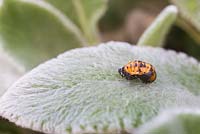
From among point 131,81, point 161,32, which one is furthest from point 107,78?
point 161,32

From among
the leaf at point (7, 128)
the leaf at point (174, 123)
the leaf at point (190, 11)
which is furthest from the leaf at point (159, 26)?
the leaf at point (174, 123)

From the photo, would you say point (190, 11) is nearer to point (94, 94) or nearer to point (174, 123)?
point (94, 94)

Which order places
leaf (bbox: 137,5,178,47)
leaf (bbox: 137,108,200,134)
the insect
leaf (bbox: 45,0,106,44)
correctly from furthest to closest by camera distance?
leaf (bbox: 45,0,106,44) < leaf (bbox: 137,5,178,47) < the insect < leaf (bbox: 137,108,200,134)

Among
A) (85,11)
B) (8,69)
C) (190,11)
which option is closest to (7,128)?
(8,69)

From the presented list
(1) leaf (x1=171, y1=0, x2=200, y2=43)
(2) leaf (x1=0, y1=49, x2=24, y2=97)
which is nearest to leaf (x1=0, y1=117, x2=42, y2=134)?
(2) leaf (x1=0, y1=49, x2=24, y2=97)

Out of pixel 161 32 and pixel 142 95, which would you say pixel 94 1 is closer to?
pixel 161 32

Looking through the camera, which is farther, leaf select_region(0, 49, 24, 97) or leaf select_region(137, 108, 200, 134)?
leaf select_region(0, 49, 24, 97)

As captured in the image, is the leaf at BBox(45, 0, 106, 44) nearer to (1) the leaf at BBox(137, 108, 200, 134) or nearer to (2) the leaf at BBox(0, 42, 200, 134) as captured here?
(2) the leaf at BBox(0, 42, 200, 134)
